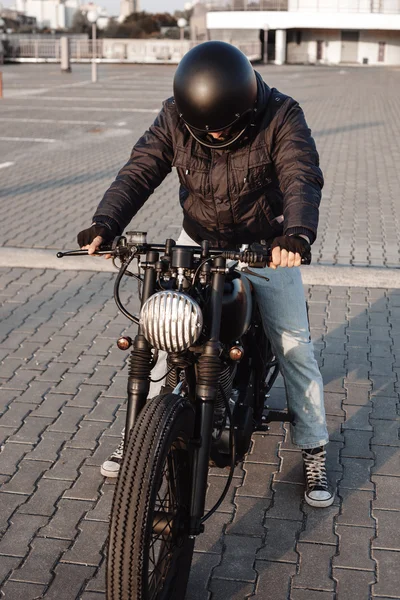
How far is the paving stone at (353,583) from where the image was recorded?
3.20 m

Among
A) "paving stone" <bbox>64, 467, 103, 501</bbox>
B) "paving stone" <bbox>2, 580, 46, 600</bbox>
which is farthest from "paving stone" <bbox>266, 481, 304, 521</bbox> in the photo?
"paving stone" <bbox>2, 580, 46, 600</bbox>

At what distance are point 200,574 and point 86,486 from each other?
0.88m

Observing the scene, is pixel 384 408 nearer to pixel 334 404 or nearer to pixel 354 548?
pixel 334 404

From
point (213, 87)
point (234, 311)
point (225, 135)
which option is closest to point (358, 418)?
point (234, 311)

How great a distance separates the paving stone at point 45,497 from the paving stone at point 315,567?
1115 millimetres

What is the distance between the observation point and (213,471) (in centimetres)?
408

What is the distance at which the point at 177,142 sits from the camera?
11.5 feet

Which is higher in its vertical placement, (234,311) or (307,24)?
(307,24)

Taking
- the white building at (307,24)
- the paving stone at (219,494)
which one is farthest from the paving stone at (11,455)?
the white building at (307,24)

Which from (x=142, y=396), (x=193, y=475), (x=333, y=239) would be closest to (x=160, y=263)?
(x=142, y=396)

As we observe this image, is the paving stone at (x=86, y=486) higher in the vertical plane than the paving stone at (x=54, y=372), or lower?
lower

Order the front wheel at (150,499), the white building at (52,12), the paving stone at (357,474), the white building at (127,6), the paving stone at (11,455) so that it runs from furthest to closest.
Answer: the white building at (52,12)
the white building at (127,6)
the paving stone at (11,455)
the paving stone at (357,474)
the front wheel at (150,499)

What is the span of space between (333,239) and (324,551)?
573 centimetres

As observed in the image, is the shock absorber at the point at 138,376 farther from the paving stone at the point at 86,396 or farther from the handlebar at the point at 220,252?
the paving stone at the point at 86,396
